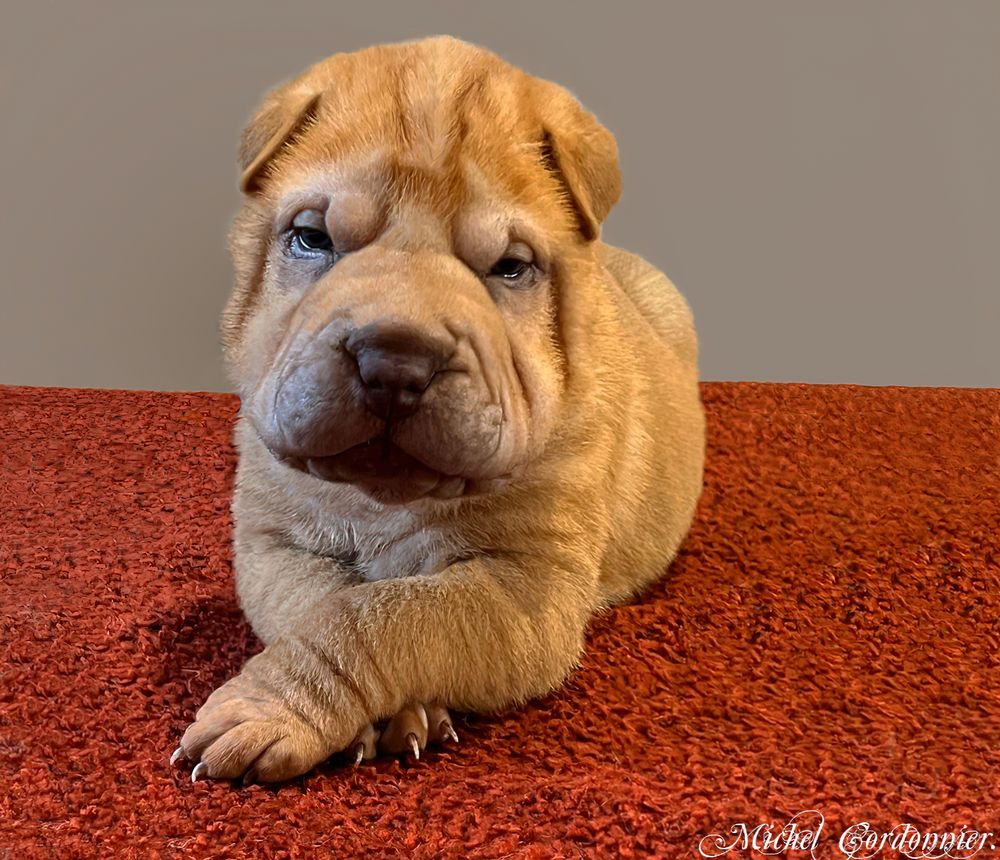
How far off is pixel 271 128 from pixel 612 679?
1.54 meters

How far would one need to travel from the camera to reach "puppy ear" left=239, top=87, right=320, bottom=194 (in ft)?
8.73

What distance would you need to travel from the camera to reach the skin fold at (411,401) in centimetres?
233

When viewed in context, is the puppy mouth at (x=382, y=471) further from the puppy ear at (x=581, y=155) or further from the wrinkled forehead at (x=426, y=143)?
the puppy ear at (x=581, y=155)

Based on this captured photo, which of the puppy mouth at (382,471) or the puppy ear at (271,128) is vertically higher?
the puppy ear at (271,128)

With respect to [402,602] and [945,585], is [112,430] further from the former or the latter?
[945,585]

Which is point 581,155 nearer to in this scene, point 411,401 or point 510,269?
point 510,269

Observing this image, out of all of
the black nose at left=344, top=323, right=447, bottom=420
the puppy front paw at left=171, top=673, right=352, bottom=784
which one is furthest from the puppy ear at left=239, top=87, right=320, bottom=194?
the puppy front paw at left=171, top=673, right=352, bottom=784

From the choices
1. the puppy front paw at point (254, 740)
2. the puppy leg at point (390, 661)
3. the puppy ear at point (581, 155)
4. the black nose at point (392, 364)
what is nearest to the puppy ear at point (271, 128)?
the puppy ear at point (581, 155)

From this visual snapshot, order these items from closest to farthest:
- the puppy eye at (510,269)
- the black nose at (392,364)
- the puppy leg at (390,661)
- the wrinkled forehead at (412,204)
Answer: the black nose at (392,364)
the puppy leg at (390,661)
the wrinkled forehead at (412,204)
the puppy eye at (510,269)

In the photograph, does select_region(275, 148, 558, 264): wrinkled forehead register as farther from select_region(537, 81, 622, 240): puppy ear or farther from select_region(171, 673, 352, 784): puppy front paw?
select_region(171, 673, 352, 784): puppy front paw

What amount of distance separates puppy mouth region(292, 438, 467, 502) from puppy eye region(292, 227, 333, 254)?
1.61 ft

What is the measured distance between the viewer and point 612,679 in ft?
9.64

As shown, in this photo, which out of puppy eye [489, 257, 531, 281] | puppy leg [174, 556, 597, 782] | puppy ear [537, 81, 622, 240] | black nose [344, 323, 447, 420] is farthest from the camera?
puppy ear [537, 81, 622, 240]

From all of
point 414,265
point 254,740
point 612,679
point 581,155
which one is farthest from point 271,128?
A: point 612,679
